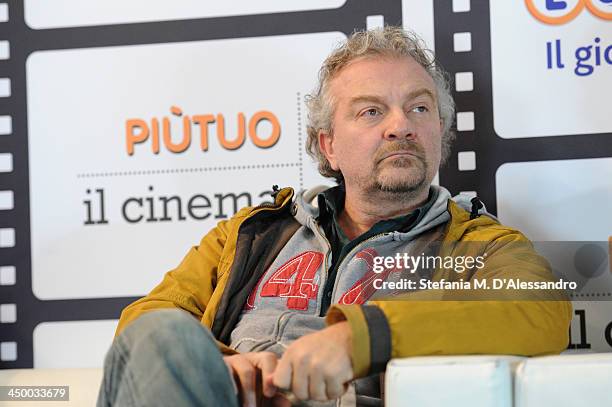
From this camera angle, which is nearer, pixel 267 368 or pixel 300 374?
pixel 300 374

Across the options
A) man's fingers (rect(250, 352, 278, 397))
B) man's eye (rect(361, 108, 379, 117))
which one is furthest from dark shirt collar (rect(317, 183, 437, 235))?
man's fingers (rect(250, 352, 278, 397))

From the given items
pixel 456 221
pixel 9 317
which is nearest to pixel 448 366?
pixel 456 221

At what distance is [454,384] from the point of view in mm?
1382

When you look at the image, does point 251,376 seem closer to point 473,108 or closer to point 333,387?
point 333,387

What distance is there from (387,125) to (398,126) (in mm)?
33

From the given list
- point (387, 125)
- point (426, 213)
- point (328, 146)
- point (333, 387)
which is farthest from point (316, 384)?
point (328, 146)

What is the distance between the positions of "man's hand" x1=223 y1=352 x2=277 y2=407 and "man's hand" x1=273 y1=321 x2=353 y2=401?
7 cm

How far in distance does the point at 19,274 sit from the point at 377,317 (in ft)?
4.72

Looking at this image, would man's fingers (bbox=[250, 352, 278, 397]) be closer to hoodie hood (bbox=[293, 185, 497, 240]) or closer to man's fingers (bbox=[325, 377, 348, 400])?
man's fingers (bbox=[325, 377, 348, 400])

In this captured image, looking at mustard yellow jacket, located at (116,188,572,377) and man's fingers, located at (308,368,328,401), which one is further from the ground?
mustard yellow jacket, located at (116,188,572,377)

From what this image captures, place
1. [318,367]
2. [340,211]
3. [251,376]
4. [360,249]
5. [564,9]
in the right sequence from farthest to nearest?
[564,9], [340,211], [360,249], [251,376], [318,367]

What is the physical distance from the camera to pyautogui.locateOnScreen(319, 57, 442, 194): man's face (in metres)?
2.10

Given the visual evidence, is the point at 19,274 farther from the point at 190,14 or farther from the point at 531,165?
the point at 531,165

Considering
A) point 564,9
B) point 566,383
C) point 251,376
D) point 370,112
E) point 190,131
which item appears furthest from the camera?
point 190,131
